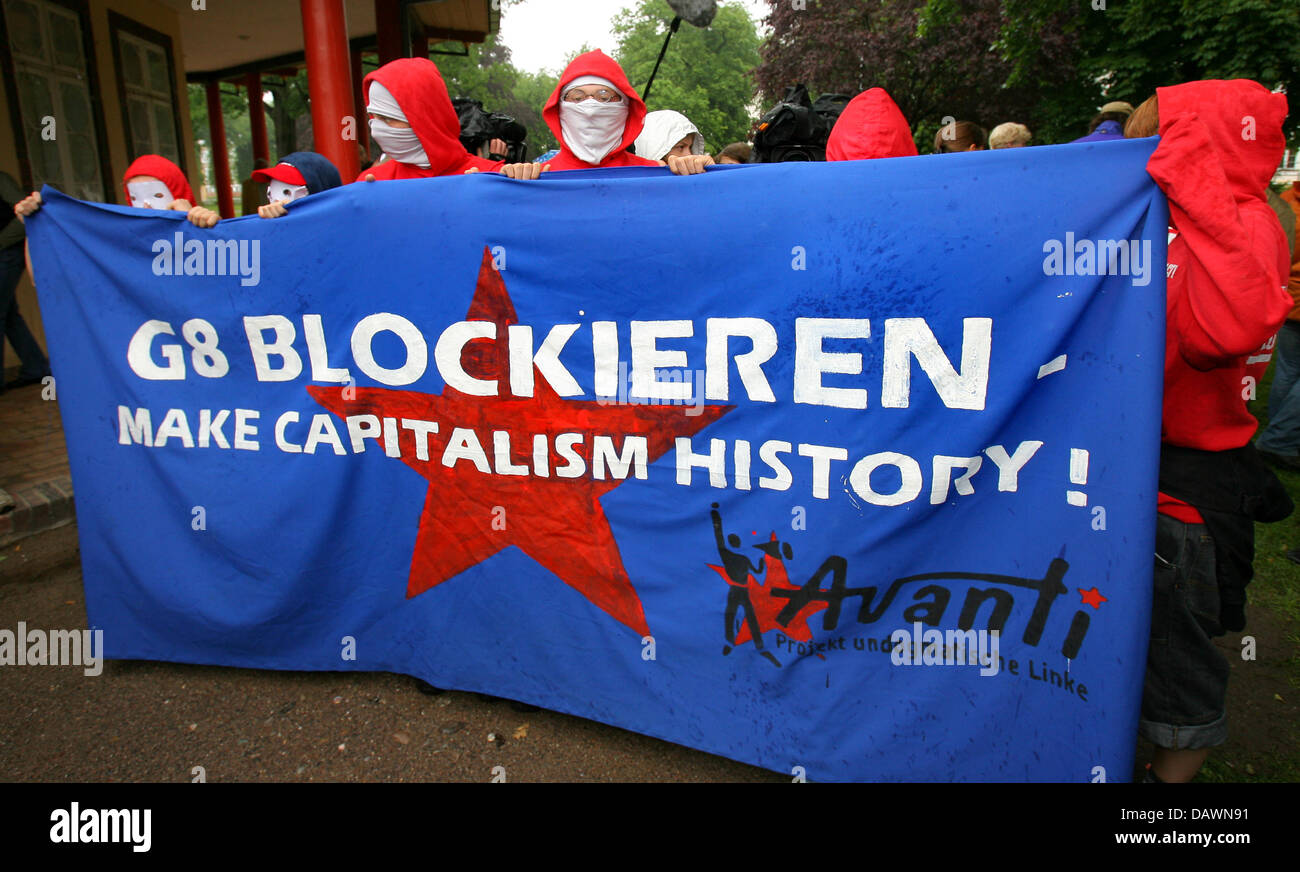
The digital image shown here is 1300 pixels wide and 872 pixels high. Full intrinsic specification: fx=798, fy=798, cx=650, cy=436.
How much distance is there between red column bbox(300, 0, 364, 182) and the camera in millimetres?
6453

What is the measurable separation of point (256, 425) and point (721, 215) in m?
1.82

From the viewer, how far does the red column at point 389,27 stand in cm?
1005

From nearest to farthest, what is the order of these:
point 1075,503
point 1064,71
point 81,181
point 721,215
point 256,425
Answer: point 1075,503
point 721,215
point 256,425
point 81,181
point 1064,71

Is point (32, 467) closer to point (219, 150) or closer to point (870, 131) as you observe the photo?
point (870, 131)

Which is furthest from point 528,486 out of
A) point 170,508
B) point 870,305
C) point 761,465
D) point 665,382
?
point 170,508

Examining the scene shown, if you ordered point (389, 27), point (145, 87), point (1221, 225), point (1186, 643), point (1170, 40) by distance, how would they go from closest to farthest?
point (1221, 225) < point (1186, 643) < point (1170, 40) < point (145, 87) < point (389, 27)

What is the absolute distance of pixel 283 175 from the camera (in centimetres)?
343

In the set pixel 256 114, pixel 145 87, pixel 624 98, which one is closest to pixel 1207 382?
pixel 624 98

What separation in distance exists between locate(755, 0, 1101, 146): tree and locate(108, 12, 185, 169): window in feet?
33.9

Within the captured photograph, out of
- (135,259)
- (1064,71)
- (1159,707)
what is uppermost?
(1064,71)

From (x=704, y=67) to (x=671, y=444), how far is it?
48097mm

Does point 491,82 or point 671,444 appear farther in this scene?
point 491,82

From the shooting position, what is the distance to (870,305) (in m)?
2.13

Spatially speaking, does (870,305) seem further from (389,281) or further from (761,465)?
(389,281)
